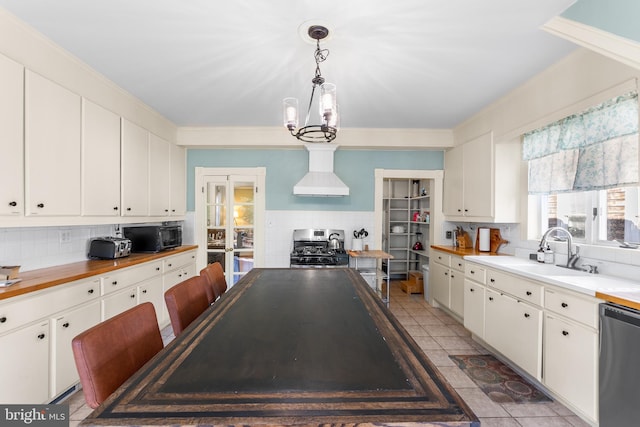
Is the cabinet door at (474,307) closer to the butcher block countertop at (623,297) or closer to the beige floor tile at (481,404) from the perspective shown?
the beige floor tile at (481,404)

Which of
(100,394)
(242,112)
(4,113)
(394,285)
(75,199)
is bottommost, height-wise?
(394,285)

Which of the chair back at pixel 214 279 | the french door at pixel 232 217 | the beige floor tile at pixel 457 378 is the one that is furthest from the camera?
the french door at pixel 232 217

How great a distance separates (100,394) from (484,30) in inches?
108

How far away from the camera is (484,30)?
6.30 feet

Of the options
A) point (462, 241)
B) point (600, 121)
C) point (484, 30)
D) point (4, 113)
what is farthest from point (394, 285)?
point (4, 113)

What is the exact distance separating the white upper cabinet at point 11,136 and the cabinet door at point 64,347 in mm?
787

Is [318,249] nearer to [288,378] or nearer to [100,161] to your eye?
[100,161]

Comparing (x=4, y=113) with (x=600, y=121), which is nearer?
(x=4, y=113)

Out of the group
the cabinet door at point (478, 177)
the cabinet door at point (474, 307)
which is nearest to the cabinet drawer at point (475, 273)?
the cabinet door at point (474, 307)

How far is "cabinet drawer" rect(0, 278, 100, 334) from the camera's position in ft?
5.48

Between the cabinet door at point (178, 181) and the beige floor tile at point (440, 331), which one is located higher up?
the cabinet door at point (178, 181)

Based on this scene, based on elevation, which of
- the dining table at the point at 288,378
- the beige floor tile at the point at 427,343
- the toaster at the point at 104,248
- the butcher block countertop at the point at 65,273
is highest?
the toaster at the point at 104,248

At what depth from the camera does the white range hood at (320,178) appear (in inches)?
→ 156

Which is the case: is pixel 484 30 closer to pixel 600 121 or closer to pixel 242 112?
pixel 600 121
